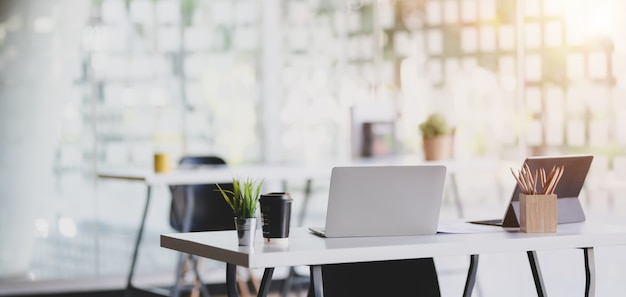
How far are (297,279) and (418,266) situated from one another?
270cm

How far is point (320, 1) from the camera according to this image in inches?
276

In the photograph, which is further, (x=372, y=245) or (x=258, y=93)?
(x=258, y=93)

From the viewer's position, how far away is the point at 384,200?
270cm

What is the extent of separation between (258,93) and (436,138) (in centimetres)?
171

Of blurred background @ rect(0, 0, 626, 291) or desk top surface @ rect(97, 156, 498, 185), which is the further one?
blurred background @ rect(0, 0, 626, 291)

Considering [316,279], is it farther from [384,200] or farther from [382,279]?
[382,279]

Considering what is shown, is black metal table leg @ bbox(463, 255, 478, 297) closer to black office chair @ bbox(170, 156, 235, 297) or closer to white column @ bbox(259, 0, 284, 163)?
black office chair @ bbox(170, 156, 235, 297)

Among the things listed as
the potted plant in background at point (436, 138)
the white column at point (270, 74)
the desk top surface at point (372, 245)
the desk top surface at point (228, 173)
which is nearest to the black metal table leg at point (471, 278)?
the desk top surface at point (372, 245)

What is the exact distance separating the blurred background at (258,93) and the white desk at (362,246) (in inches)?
115

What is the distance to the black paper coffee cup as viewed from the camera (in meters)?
2.62

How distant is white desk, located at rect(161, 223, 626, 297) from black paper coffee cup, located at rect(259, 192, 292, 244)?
0.04 metres

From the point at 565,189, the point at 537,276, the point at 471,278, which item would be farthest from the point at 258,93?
the point at 565,189

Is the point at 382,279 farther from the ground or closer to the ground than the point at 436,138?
closer to the ground

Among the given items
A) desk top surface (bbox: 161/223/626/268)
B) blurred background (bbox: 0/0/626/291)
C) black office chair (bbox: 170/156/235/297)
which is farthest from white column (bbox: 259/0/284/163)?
desk top surface (bbox: 161/223/626/268)
